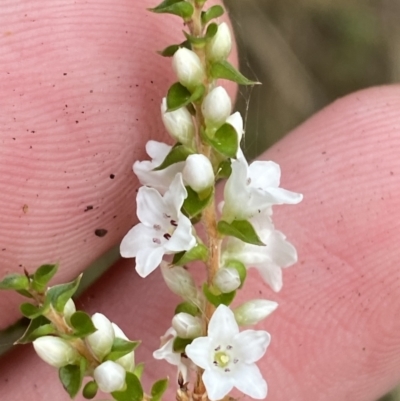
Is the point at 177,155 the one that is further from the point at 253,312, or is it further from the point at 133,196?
the point at 133,196

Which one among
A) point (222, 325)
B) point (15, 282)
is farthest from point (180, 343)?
point (15, 282)

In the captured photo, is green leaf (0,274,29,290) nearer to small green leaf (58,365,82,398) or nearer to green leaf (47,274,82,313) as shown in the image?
green leaf (47,274,82,313)

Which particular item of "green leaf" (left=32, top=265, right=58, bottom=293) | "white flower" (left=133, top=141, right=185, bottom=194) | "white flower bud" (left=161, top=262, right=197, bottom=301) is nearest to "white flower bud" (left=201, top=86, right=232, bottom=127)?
"white flower" (left=133, top=141, right=185, bottom=194)

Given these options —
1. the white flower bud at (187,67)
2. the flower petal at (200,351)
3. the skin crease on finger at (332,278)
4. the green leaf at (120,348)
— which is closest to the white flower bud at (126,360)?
the green leaf at (120,348)

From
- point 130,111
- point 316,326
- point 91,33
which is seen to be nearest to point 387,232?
point 316,326

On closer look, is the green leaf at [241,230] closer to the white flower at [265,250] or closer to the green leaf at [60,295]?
the white flower at [265,250]

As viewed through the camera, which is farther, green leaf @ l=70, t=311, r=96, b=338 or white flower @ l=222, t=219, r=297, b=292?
white flower @ l=222, t=219, r=297, b=292
